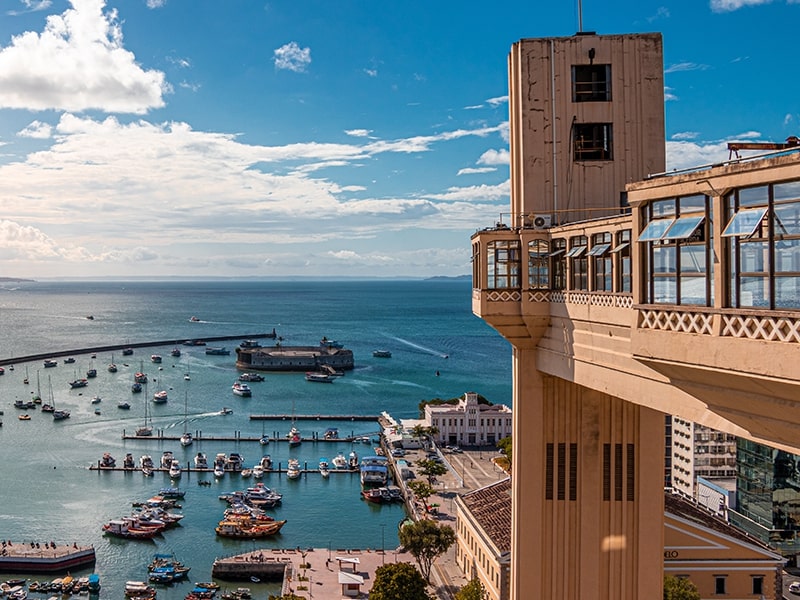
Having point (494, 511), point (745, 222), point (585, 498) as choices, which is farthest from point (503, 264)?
point (494, 511)

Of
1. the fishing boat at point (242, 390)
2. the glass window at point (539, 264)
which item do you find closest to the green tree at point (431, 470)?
the glass window at point (539, 264)

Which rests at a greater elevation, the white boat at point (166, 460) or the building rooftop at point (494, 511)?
the building rooftop at point (494, 511)

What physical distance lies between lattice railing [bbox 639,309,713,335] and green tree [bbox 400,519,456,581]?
1022 inches

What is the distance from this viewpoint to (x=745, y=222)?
5516 mm

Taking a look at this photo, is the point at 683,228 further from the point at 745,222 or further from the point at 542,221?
the point at 542,221

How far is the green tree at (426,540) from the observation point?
30.6 metres

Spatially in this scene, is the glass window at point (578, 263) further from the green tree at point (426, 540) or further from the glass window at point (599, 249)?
the green tree at point (426, 540)

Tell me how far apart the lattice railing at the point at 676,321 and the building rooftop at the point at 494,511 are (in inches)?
843

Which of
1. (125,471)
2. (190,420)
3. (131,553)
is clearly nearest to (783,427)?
(131,553)

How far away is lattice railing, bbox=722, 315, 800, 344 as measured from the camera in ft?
16.4

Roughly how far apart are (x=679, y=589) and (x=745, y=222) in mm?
21783

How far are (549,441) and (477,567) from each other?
65.9 feet

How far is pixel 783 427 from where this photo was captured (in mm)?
5613

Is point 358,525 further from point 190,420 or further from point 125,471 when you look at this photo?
point 190,420
